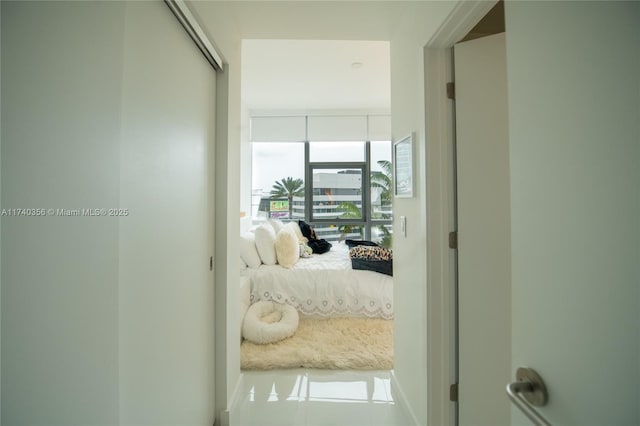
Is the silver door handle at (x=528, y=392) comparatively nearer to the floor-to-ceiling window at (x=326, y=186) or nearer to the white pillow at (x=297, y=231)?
the white pillow at (x=297, y=231)

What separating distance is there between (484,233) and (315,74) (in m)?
2.91

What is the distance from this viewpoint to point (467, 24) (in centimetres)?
111

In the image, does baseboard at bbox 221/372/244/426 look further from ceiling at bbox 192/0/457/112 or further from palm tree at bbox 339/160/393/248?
palm tree at bbox 339/160/393/248

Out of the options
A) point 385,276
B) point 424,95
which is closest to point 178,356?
point 424,95

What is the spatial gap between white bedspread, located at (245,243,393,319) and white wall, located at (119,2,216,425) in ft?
4.37

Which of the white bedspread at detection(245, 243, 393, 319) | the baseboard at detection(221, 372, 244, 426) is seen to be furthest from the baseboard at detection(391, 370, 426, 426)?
the baseboard at detection(221, 372, 244, 426)

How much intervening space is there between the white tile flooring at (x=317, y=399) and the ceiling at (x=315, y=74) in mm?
2956

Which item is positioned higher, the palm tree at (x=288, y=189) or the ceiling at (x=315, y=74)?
the ceiling at (x=315, y=74)

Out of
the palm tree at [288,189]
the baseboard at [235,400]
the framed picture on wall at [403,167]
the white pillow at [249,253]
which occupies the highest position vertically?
the palm tree at [288,189]

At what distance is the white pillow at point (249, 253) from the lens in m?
2.84

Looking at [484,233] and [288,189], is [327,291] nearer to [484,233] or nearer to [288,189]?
[484,233]

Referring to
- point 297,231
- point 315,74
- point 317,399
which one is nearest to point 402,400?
point 317,399

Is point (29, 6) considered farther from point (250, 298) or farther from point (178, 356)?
point (250, 298)

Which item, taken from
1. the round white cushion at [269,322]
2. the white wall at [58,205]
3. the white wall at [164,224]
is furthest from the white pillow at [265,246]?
the white wall at [58,205]
